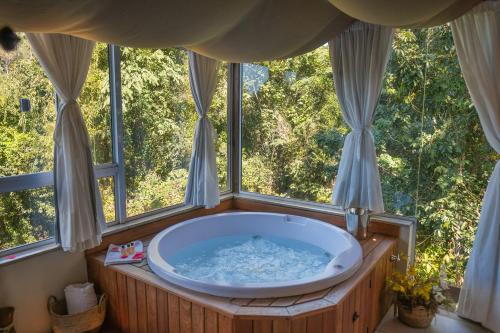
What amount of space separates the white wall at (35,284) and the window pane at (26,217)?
0.15 meters

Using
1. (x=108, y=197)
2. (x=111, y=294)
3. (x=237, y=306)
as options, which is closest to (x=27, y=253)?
(x=111, y=294)

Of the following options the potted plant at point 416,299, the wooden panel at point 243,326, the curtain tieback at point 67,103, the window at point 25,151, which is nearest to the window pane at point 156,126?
the window at point 25,151

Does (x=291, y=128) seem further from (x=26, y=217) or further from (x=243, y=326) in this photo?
(x=26, y=217)

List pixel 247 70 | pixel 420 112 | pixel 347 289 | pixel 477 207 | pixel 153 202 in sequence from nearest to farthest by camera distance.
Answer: pixel 347 289 < pixel 477 207 < pixel 420 112 < pixel 153 202 < pixel 247 70

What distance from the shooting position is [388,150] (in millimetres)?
3002

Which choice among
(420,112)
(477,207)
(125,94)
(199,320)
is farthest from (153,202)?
(477,207)

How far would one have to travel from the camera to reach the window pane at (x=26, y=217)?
2.14 metres

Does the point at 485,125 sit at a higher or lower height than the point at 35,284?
higher

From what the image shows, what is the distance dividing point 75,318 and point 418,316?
226cm

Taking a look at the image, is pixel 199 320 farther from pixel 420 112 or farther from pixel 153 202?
pixel 420 112

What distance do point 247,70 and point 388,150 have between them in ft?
5.31

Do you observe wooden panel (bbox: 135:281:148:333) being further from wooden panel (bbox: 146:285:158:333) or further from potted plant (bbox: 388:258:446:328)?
potted plant (bbox: 388:258:446:328)

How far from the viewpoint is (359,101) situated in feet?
9.60

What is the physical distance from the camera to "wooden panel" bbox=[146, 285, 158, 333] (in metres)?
2.16
